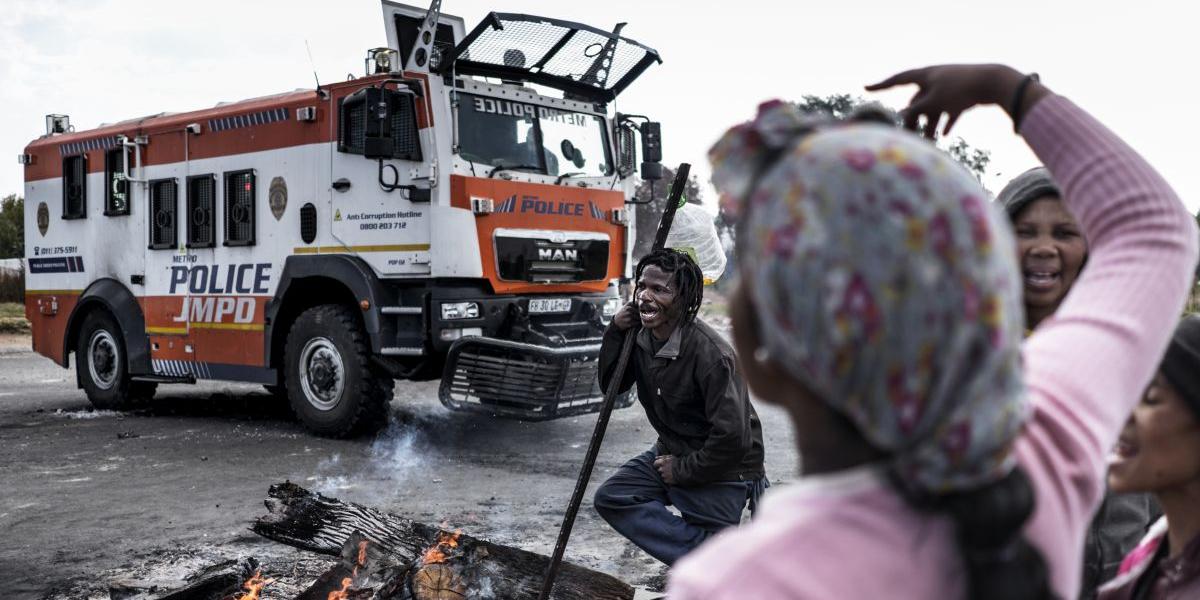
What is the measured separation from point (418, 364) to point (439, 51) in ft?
8.76

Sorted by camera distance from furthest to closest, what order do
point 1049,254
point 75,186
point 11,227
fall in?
point 11,227, point 75,186, point 1049,254

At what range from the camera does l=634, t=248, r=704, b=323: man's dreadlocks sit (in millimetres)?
4441

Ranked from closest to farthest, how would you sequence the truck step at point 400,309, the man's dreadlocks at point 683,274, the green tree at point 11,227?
the man's dreadlocks at point 683,274 < the truck step at point 400,309 < the green tree at point 11,227

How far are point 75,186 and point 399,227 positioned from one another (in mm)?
5432

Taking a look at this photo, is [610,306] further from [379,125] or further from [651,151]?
[379,125]

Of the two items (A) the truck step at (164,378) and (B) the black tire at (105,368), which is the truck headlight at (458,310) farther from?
(B) the black tire at (105,368)

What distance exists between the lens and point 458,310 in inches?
339

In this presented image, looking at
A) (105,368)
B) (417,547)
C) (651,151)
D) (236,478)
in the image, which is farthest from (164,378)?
(417,547)

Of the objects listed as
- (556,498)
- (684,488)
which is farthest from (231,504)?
(684,488)

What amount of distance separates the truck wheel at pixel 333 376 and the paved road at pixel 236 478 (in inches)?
8.4

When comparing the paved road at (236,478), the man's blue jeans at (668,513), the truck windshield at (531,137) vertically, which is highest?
the truck windshield at (531,137)

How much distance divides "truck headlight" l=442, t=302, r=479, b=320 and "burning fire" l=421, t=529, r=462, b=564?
4.32 m

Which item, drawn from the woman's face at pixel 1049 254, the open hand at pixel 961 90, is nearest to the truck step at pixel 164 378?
the woman's face at pixel 1049 254

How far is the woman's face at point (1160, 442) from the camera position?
5.23 ft
